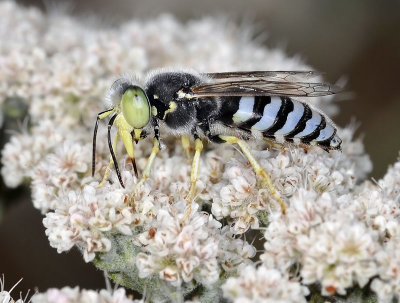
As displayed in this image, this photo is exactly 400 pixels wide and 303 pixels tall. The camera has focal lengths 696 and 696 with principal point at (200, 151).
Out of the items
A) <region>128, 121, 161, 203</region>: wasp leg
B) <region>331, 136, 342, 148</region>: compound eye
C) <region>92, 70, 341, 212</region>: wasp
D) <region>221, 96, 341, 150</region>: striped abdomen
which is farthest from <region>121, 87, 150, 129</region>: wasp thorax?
<region>331, 136, 342, 148</region>: compound eye

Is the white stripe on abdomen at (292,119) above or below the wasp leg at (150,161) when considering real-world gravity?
above

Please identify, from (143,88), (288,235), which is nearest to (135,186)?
(143,88)

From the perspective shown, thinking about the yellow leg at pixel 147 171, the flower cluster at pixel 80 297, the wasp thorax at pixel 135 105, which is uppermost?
the wasp thorax at pixel 135 105

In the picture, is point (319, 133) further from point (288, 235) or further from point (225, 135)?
point (288, 235)

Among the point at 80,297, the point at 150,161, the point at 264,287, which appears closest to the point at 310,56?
the point at 150,161

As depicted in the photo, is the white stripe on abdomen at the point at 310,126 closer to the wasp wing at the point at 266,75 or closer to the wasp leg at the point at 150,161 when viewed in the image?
the wasp wing at the point at 266,75

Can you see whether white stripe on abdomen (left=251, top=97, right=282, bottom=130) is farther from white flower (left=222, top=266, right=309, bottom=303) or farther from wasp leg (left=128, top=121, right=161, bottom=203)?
white flower (left=222, top=266, right=309, bottom=303)

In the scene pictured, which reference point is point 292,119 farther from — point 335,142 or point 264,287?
point 264,287

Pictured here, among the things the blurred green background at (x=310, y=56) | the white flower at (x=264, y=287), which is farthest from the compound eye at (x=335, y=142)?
the blurred green background at (x=310, y=56)
